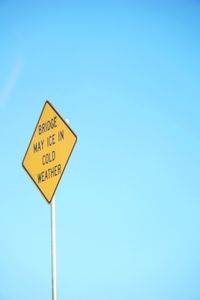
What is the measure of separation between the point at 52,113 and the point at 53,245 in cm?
154

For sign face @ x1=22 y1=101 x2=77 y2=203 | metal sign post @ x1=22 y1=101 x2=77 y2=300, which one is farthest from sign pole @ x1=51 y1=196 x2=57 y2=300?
sign face @ x1=22 y1=101 x2=77 y2=203

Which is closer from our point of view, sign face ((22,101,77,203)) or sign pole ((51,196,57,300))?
sign pole ((51,196,57,300))

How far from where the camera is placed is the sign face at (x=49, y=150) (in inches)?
149

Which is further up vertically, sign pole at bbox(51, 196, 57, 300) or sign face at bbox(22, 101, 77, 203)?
sign face at bbox(22, 101, 77, 203)

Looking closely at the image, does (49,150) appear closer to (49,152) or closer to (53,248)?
(49,152)

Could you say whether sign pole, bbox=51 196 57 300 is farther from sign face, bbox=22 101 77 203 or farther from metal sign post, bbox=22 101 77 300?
sign face, bbox=22 101 77 203

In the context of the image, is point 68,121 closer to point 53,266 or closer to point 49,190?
point 49,190

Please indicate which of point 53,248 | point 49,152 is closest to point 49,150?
point 49,152

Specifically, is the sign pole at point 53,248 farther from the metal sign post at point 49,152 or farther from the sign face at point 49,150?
the sign face at point 49,150

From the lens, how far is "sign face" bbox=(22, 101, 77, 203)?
3779 mm

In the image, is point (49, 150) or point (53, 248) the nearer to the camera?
point (53, 248)

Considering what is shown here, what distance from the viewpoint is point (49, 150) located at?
12.9 feet

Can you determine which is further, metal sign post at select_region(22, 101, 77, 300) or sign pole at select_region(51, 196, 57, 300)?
metal sign post at select_region(22, 101, 77, 300)

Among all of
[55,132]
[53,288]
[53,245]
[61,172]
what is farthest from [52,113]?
[53,288]
